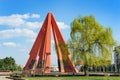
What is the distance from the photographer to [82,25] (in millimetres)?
40406

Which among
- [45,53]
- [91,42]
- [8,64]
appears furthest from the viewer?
[8,64]

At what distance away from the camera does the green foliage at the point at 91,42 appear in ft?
130

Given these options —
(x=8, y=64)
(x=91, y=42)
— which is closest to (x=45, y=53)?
(x=91, y=42)

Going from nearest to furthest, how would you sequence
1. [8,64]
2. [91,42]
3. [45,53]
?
[91,42], [45,53], [8,64]

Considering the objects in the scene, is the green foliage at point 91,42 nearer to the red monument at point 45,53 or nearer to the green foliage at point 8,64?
the red monument at point 45,53

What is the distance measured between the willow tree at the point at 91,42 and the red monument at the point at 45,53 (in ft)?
39.5

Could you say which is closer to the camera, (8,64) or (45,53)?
(45,53)

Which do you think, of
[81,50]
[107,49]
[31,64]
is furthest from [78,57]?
[31,64]

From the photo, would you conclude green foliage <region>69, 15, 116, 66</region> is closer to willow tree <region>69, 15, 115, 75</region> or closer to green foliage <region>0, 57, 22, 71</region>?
willow tree <region>69, 15, 115, 75</region>

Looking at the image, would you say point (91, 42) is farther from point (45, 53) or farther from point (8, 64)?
point (8, 64)

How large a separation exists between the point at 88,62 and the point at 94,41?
3205mm

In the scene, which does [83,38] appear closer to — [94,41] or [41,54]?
[94,41]

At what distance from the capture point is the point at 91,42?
39750 mm

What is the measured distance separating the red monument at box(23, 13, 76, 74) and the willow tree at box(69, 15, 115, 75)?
474 inches
